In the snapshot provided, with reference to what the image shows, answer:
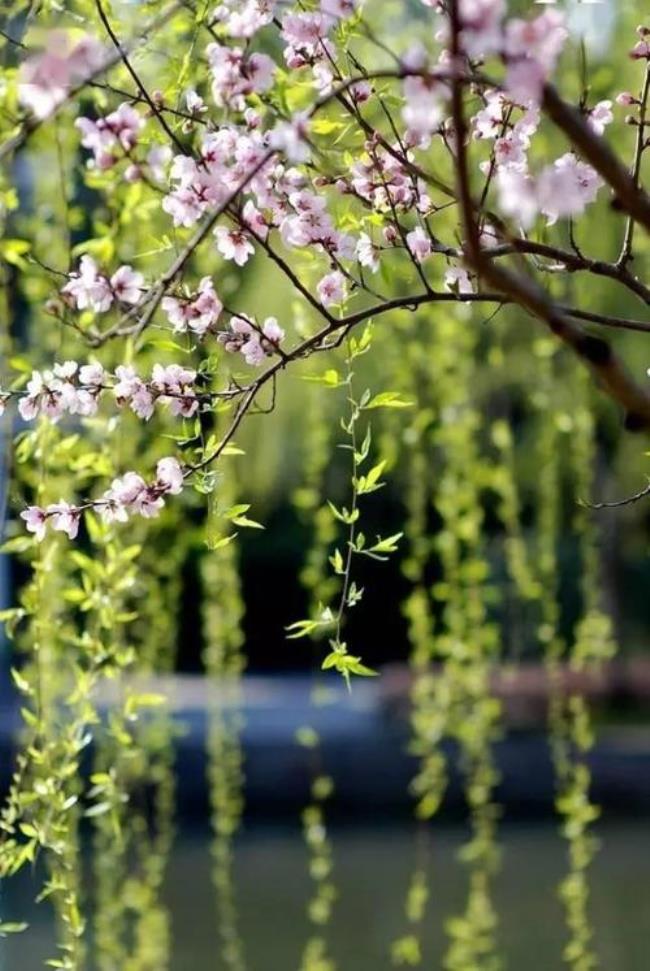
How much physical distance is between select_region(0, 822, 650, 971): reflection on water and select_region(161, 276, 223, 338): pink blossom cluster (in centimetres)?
333

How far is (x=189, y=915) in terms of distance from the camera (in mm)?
5133

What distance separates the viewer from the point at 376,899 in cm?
540

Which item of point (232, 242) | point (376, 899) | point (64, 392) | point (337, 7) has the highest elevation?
point (337, 7)

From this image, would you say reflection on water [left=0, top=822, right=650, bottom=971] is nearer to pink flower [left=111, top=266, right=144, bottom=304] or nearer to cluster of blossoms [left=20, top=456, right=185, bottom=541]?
cluster of blossoms [left=20, top=456, right=185, bottom=541]

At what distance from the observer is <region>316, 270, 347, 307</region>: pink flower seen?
143 cm

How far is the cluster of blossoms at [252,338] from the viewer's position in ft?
4.63

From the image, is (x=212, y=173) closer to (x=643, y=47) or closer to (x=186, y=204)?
(x=186, y=204)

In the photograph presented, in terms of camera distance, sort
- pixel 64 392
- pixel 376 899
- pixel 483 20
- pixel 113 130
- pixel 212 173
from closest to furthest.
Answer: pixel 483 20
pixel 113 130
pixel 212 173
pixel 64 392
pixel 376 899

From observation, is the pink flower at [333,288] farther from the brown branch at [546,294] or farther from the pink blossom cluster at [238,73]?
the brown branch at [546,294]

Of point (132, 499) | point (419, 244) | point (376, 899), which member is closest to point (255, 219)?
point (419, 244)

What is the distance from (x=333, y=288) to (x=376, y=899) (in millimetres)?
4237

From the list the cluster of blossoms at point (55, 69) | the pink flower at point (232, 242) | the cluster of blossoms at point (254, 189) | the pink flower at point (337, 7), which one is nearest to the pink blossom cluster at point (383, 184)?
the cluster of blossoms at point (254, 189)

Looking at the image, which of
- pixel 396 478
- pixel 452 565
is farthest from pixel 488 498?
pixel 452 565

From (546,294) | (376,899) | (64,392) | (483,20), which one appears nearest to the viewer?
(483,20)
